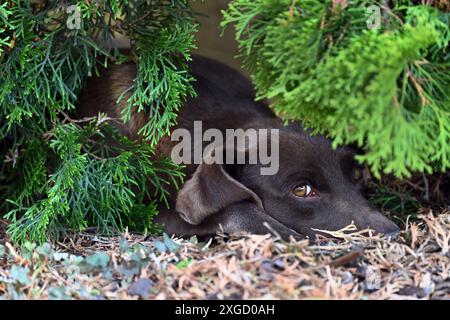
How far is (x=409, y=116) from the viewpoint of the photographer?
2.53 m

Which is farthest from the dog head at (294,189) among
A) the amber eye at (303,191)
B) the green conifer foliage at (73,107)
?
the green conifer foliage at (73,107)

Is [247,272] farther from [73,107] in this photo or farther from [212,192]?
[73,107]

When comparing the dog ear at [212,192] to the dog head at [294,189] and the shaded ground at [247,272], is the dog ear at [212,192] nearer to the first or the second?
the dog head at [294,189]

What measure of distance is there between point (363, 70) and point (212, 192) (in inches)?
58.7

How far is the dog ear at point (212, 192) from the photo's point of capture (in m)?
3.75

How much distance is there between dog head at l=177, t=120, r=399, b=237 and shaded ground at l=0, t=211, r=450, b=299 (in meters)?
0.75

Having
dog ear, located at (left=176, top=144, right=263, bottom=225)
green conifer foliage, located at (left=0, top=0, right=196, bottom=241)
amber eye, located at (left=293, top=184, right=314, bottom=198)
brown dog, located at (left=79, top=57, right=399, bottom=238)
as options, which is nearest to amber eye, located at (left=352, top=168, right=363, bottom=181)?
brown dog, located at (left=79, top=57, right=399, bottom=238)

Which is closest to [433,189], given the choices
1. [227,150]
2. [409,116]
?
[227,150]

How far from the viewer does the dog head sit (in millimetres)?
3764

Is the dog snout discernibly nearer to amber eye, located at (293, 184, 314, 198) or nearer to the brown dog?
the brown dog

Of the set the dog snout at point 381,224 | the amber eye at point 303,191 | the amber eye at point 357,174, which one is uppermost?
the amber eye at point 357,174

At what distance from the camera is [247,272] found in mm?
2523

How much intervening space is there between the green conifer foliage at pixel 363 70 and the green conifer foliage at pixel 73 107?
90cm
